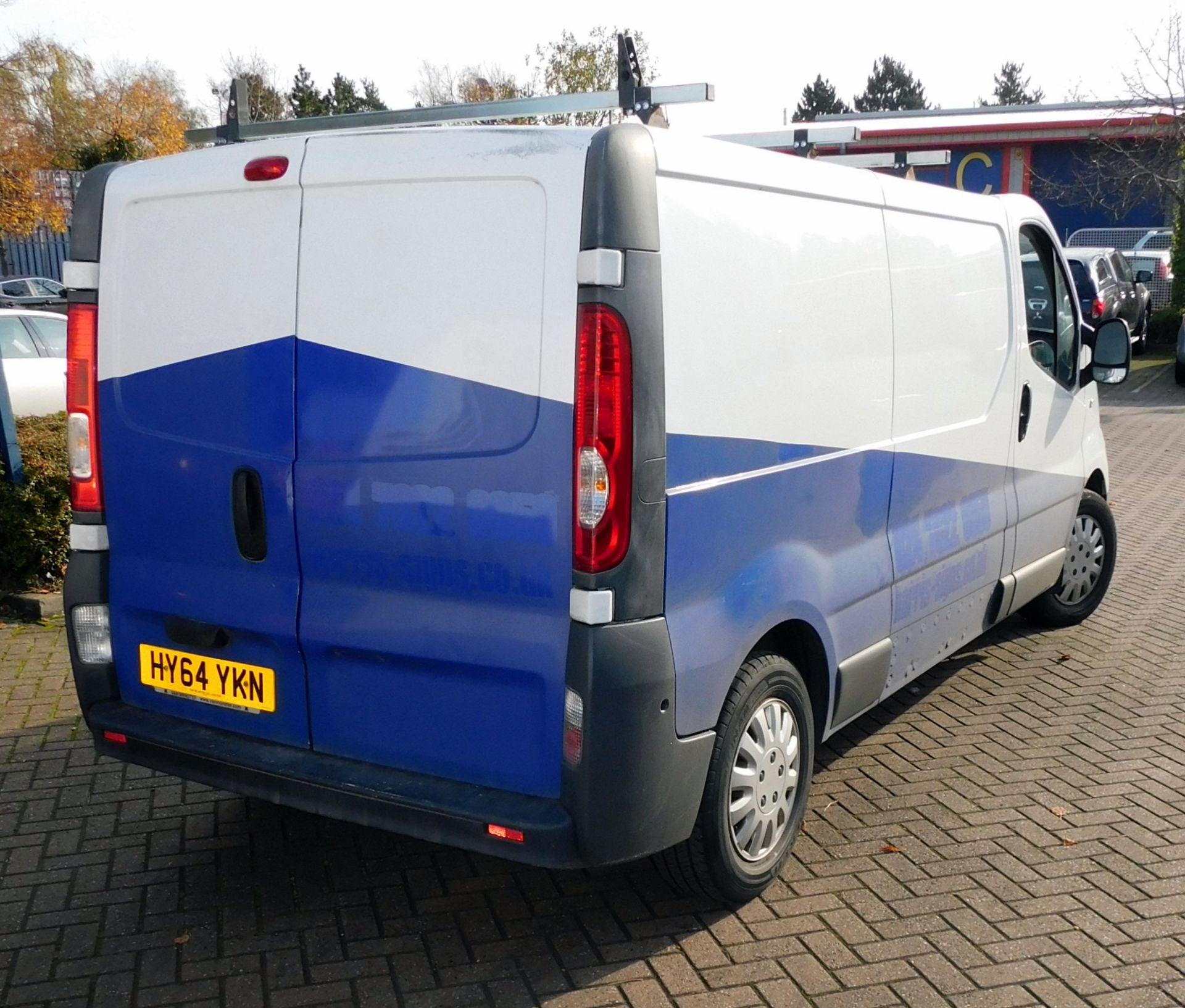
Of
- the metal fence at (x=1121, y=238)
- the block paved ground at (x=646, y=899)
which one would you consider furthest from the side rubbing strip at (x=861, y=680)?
the metal fence at (x=1121, y=238)

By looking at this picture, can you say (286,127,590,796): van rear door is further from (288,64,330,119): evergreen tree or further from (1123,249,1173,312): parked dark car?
(288,64,330,119): evergreen tree

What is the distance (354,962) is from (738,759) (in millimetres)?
1222

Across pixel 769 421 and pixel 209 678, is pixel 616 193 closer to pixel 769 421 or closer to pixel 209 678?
pixel 769 421

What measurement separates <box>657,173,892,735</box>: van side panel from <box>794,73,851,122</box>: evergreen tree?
84501mm

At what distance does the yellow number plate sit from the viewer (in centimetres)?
347

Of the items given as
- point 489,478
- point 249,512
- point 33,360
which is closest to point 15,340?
point 33,360

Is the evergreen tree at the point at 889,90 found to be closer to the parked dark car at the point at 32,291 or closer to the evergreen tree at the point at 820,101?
the evergreen tree at the point at 820,101

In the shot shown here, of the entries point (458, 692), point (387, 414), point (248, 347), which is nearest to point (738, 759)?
point (458, 692)

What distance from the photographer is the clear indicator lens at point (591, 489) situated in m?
2.93

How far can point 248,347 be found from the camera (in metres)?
3.33

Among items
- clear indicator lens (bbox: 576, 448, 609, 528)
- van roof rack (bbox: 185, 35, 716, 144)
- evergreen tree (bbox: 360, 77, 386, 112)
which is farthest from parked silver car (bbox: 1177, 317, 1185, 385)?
evergreen tree (bbox: 360, 77, 386, 112)

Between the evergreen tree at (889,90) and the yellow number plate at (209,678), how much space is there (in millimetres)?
90317

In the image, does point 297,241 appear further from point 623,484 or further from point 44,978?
point 44,978

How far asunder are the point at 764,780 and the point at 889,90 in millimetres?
92024
